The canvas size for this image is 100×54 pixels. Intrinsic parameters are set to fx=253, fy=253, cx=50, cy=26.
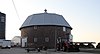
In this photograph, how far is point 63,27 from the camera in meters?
80.6

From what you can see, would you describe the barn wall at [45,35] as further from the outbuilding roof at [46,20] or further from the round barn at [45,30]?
the outbuilding roof at [46,20]

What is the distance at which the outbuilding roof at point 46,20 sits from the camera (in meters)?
79.1

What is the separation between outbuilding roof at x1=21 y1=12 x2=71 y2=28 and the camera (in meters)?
79.1

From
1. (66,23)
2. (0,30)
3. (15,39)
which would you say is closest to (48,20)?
(66,23)

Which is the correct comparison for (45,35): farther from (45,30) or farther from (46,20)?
(46,20)

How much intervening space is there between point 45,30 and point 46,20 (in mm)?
3357

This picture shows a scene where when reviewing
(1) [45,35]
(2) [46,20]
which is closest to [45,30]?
(1) [45,35]

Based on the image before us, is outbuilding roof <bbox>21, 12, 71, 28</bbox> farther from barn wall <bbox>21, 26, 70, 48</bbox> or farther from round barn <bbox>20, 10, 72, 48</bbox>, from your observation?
barn wall <bbox>21, 26, 70, 48</bbox>

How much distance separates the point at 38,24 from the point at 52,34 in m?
5.34

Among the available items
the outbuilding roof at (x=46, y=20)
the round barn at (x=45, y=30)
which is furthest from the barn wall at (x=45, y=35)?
the outbuilding roof at (x=46, y=20)

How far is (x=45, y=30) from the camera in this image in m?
78.4

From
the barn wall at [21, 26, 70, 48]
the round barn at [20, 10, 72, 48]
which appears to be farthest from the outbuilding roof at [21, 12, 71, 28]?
the barn wall at [21, 26, 70, 48]

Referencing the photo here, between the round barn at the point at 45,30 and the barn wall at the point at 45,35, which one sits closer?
the barn wall at the point at 45,35

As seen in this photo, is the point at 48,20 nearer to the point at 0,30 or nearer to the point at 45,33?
the point at 45,33
